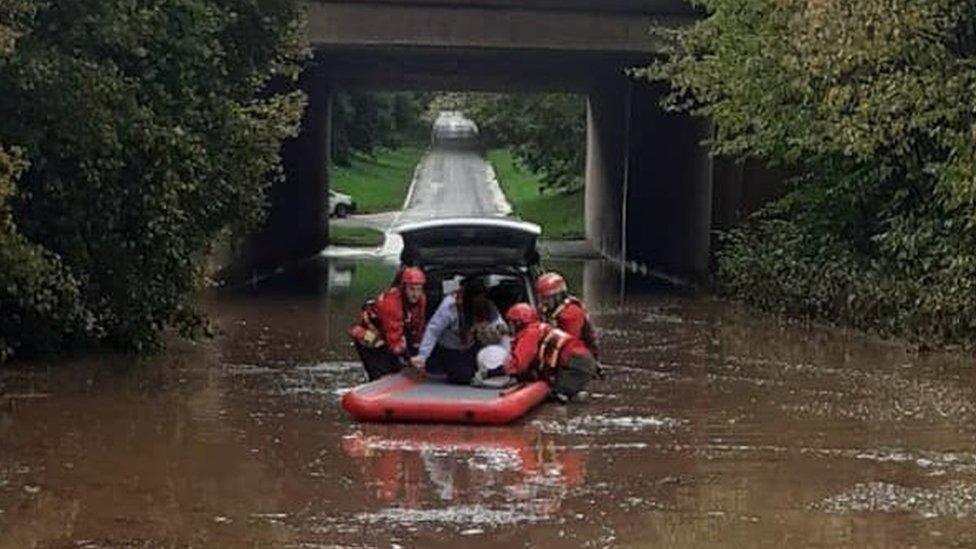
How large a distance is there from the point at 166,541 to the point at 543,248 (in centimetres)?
4458

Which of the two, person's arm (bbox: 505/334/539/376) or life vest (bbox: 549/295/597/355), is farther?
life vest (bbox: 549/295/597/355)

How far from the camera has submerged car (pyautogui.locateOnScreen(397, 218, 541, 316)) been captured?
1695 centimetres

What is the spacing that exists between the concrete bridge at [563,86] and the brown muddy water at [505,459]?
10.6 meters

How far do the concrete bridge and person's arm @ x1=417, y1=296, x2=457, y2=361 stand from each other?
46.6ft

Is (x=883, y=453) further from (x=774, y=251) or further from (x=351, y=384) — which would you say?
(x=774, y=251)

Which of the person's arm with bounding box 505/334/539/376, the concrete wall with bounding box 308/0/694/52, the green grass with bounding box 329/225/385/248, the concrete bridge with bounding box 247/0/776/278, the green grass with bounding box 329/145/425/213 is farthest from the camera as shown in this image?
the green grass with bounding box 329/145/425/213

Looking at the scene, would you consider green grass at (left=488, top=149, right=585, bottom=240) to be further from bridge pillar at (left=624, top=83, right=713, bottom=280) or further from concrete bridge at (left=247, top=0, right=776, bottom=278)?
bridge pillar at (left=624, top=83, right=713, bottom=280)

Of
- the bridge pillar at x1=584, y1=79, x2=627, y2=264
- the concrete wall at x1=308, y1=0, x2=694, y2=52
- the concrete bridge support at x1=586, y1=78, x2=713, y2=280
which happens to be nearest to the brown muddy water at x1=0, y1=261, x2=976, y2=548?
the concrete wall at x1=308, y1=0, x2=694, y2=52

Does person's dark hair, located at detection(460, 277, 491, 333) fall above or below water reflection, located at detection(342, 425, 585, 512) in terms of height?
above

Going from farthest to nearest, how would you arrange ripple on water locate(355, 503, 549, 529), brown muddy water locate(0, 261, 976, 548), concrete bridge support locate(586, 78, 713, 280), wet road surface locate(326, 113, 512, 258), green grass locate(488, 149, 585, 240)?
1. green grass locate(488, 149, 585, 240)
2. wet road surface locate(326, 113, 512, 258)
3. concrete bridge support locate(586, 78, 713, 280)
4. ripple on water locate(355, 503, 549, 529)
5. brown muddy water locate(0, 261, 976, 548)

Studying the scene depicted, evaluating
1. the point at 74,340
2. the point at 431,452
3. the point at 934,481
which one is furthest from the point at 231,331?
the point at 934,481

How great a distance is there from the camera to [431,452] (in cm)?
1270

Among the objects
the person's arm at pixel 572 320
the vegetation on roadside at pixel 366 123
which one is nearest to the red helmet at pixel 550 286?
the person's arm at pixel 572 320

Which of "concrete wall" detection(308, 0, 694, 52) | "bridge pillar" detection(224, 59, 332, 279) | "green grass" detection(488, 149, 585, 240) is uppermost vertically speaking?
"concrete wall" detection(308, 0, 694, 52)
